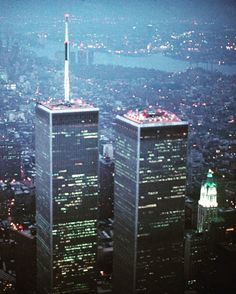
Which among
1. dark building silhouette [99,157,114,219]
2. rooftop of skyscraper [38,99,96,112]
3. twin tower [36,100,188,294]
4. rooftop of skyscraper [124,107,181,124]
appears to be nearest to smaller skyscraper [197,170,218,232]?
twin tower [36,100,188,294]

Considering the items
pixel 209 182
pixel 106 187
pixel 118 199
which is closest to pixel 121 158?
pixel 118 199

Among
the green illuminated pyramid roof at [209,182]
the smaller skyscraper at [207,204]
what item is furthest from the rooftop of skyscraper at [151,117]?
the green illuminated pyramid roof at [209,182]

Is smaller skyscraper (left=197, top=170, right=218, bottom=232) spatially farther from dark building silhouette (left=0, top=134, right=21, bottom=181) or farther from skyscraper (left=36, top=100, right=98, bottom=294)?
dark building silhouette (left=0, top=134, right=21, bottom=181)

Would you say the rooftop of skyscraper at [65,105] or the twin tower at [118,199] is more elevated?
the rooftop of skyscraper at [65,105]

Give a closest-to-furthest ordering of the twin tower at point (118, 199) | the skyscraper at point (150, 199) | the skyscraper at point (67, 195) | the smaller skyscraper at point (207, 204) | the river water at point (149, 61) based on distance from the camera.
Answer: the skyscraper at point (150, 199) < the twin tower at point (118, 199) < the skyscraper at point (67, 195) < the smaller skyscraper at point (207, 204) < the river water at point (149, 61)

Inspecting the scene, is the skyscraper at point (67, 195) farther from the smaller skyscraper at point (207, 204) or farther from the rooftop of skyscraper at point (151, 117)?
the smaller skyscraper at point (207, 204)

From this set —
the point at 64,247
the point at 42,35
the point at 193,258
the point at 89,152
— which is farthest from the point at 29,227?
the point at 42,35
